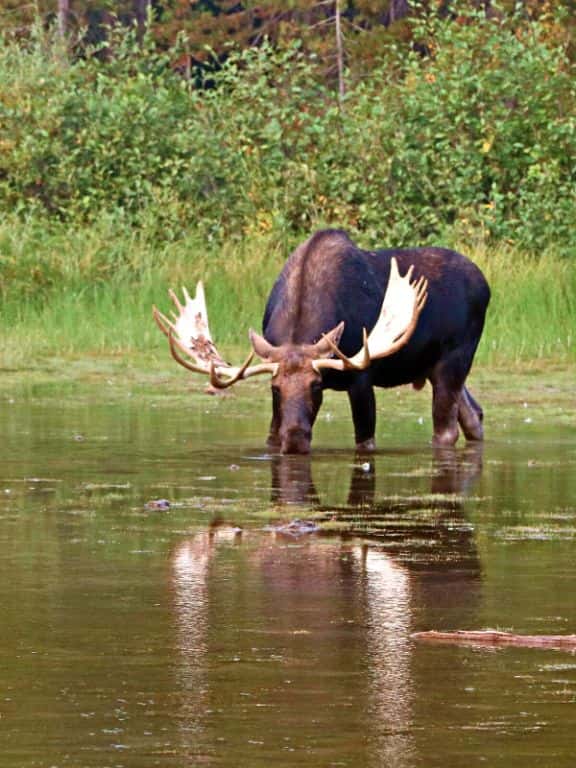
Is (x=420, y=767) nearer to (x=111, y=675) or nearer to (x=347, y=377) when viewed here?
(x=111, y=675)

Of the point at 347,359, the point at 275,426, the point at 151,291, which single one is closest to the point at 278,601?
the point at 347,359

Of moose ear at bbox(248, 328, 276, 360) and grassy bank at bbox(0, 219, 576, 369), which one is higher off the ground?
grassy bank at bbox(0, 219, 576, 369)

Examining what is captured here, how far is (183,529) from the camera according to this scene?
396 inches

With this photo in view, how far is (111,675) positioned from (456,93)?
21945 millimetres

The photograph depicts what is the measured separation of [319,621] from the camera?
25.1ft

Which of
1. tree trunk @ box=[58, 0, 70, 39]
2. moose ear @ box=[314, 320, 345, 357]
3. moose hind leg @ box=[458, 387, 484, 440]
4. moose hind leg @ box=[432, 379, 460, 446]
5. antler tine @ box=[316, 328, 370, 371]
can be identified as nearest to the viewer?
antler tine @ box=[316, 328, 370, 371]

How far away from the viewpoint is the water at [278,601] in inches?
233

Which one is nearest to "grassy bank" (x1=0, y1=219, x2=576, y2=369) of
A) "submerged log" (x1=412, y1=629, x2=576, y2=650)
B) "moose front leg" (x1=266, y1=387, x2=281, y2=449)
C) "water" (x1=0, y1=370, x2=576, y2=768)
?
"moose front leg" (x1=266, y1=387, x2=281, y2=449)

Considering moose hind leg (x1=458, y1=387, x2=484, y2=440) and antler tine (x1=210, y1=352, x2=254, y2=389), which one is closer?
antler tine (x1=210, y1=352, x2=254, y2=389)

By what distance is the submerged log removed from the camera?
7219 mm

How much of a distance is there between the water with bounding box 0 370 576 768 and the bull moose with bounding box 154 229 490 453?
0.40 meters

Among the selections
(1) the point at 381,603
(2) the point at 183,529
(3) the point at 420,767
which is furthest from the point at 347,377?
(3) the point at 420,767

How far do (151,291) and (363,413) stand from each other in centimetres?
957

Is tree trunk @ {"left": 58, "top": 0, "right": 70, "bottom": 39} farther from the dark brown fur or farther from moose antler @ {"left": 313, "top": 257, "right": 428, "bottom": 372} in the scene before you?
moose antler @ {"left": 313, "top": 257, "right": 428, "bottom": 372}
